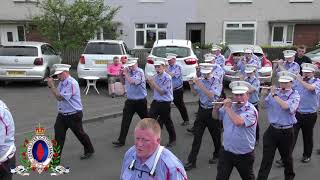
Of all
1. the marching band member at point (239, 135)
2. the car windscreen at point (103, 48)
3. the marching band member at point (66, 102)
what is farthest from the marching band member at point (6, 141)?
the car windscreen at point (103, 48)

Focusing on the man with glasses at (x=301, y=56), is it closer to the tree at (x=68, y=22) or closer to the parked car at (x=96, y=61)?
the parked car at (x=96, y=61)

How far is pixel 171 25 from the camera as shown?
82.7ft

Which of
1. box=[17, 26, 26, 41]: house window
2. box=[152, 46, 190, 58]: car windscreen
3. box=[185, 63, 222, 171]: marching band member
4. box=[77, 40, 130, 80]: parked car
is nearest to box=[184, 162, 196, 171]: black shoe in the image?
box=[185, 63, 222, 171]: marching band member

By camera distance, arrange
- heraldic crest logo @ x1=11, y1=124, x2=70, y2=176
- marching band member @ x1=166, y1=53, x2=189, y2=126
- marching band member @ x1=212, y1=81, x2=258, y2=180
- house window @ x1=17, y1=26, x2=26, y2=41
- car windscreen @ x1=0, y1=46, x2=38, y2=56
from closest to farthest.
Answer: marching band member @ x1=212, y1=81, x2=258, y2=180, heraldic crest logo @ x1=11, y1=124, x2=70, y2=176, marching band member @ x1=166, y1=53, x2=189, y2=126, car windscreen @ x1=0, y1=46, x2=38, y2=56, house window @ x1=17, y1=26, x2=26, y2=41

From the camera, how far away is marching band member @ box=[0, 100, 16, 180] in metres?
4.85

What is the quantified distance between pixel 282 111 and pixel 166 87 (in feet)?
8.51

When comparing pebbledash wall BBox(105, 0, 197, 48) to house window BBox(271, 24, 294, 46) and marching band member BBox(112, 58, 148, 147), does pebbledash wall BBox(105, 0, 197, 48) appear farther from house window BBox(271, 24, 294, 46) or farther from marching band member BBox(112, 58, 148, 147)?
marching band member BBox(112, 58, 148, 147)

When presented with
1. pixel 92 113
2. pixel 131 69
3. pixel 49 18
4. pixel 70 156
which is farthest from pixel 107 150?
pixel 49 18

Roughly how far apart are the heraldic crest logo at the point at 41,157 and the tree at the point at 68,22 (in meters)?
11.3

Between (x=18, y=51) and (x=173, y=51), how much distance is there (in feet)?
17.5

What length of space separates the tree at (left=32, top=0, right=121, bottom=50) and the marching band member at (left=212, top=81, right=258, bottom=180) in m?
13.4

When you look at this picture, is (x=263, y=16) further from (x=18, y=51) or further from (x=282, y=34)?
(x=18, y=51)

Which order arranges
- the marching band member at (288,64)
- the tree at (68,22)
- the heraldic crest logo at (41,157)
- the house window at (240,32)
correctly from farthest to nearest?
the house window at (240,32) < the tree at (68,22) < the marching band member at (288,64) < the heraldic crest logo at (41,157)

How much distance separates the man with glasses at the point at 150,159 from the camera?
321cm
